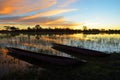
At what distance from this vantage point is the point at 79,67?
1202 centimetres

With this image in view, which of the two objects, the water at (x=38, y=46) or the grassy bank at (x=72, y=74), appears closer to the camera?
the grassy bank at (x=72, y=74)

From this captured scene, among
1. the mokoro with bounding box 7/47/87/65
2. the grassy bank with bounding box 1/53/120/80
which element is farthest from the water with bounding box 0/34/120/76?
the grassy bank with bounding box 1/53/120/80

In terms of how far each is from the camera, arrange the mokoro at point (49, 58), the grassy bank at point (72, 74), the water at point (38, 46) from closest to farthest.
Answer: the grassy bank at point (72, 74)
the mokoro at point (49, 58)
the water at point (38, 46)

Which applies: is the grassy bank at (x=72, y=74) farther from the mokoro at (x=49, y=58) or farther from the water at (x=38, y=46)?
the water at (x=38, y=46)

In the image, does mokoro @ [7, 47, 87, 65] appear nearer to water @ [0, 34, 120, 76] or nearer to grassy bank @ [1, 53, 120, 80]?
grassy bank @ [1, 53, 120, 80]

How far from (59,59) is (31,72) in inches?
97.2

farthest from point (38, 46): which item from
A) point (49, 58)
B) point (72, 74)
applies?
point (72, 74)

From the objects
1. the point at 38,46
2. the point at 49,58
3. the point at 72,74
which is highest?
the point at 49,58

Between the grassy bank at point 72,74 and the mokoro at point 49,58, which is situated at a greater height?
the mokoro at point 49,58

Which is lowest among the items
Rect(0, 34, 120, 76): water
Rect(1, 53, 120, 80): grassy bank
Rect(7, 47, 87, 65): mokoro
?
Rect(0, 34, 120, 76): water

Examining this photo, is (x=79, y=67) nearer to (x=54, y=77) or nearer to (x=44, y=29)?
(x=54, y=77)

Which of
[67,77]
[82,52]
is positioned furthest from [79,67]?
[82,52]

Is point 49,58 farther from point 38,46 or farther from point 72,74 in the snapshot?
point 38,46

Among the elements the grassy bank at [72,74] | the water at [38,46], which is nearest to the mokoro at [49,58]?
the grassy bank at [72,74]
